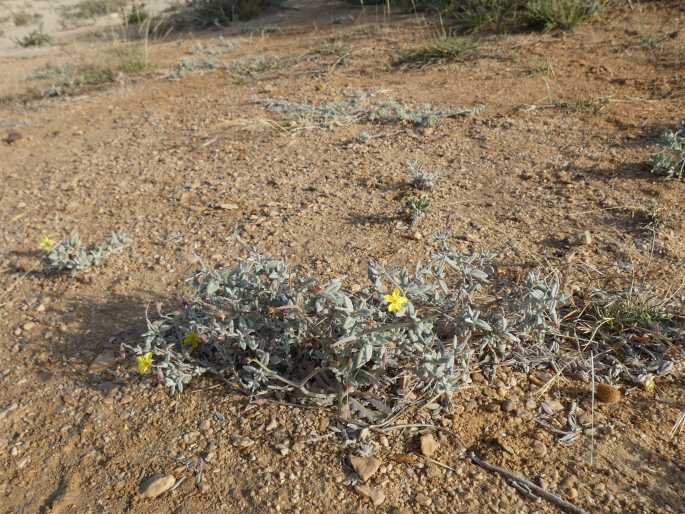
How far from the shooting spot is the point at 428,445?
1656 millimetres

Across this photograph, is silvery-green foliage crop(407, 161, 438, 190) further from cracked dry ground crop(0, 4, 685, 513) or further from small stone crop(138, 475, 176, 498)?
small stone crop(138, 475, 176, 498)

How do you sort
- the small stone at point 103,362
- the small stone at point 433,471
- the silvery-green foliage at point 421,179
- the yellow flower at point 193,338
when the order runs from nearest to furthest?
1. the small stone at point 433,471
2. the yellow flower at point 193,338
3. the small stone at point 103,362
4. the silvery-green foliage at point 421,179

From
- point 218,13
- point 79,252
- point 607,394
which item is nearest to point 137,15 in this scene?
point 218,13

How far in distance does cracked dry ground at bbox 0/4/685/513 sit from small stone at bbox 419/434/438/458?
0.11 feet

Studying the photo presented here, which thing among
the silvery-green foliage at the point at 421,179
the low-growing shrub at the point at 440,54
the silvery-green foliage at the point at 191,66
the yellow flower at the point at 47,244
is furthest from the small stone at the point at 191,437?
the silvery-green foliage at the point at 191,66

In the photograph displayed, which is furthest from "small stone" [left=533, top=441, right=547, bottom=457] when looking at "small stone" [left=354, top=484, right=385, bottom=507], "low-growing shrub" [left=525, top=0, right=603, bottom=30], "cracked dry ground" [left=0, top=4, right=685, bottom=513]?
"low-growing shrub" [left=525, top=0, right=603, bottom=30]

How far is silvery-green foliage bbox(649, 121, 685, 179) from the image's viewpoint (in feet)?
8.80

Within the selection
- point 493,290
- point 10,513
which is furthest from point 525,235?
point 10,513

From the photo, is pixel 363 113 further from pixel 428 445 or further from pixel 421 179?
pixel 428 445

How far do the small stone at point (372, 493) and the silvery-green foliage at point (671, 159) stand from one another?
2205 millimetres

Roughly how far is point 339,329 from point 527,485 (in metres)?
0.71

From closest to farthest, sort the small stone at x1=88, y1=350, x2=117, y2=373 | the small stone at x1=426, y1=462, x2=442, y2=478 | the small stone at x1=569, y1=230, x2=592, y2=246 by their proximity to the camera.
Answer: the small stone at x1=426, y1=462, x2=442, y2=478, the small stone at x1=88, y1=350, x2=117, y2=373, the small stone at x1=569, y1=230, x2=592, y2=246

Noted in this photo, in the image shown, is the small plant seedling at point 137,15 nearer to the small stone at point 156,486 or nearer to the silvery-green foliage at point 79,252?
the silvery-green foliage at point 79,252

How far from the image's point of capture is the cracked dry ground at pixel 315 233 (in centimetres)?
161
